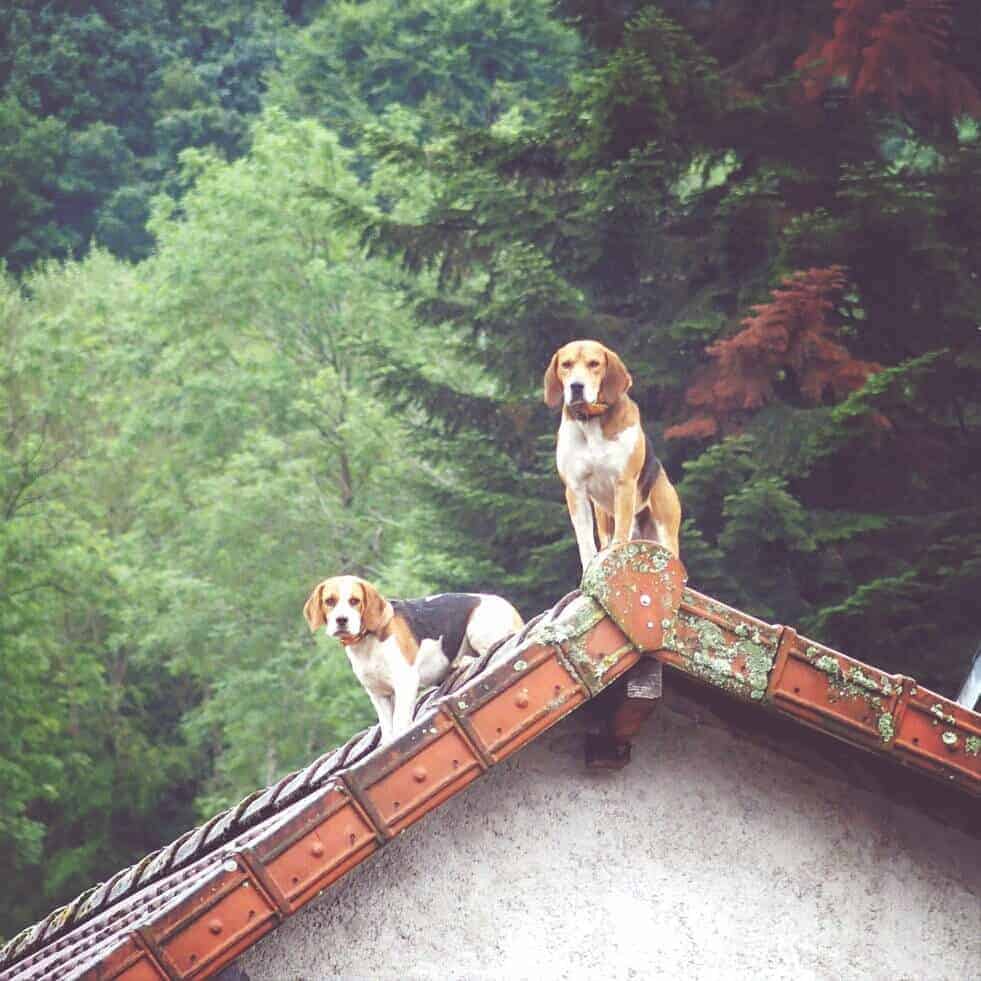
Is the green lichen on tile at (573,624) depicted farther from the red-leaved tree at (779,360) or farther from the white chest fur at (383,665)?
the red-leaved tree at (779,360)

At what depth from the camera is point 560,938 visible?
5527 mm

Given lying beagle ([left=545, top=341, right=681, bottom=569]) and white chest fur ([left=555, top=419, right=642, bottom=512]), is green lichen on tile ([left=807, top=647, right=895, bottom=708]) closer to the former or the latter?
lying beagle ([left=545, top=341, right=681, bottom=569])

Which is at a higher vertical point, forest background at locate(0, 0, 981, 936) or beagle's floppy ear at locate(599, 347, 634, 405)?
beagle's floppy ear at locate(599, 347, 634, 405)

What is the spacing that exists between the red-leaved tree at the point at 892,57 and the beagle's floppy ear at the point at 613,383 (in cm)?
1395

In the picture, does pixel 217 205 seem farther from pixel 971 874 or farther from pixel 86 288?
pixel 971 874

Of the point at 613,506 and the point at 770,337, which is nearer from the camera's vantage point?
the point at 613,506

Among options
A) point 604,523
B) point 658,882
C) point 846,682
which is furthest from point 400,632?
point 846,682

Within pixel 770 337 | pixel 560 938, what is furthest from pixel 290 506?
pixel 560 938

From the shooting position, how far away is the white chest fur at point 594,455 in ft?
23.2

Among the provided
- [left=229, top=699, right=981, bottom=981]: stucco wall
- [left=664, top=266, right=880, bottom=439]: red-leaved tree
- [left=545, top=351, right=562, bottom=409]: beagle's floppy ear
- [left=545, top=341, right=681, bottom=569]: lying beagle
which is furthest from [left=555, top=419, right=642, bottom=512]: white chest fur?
[left=664, top=266, right=880, bottom=439]: red-leaved tree

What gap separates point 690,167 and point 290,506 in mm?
16134

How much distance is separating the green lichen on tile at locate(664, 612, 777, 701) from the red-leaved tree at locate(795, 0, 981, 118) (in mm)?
15897

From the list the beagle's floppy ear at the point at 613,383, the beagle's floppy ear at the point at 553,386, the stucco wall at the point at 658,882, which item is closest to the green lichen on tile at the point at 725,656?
the stucco wall at the point at 658,882

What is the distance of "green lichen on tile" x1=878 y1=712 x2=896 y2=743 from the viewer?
534 cm
